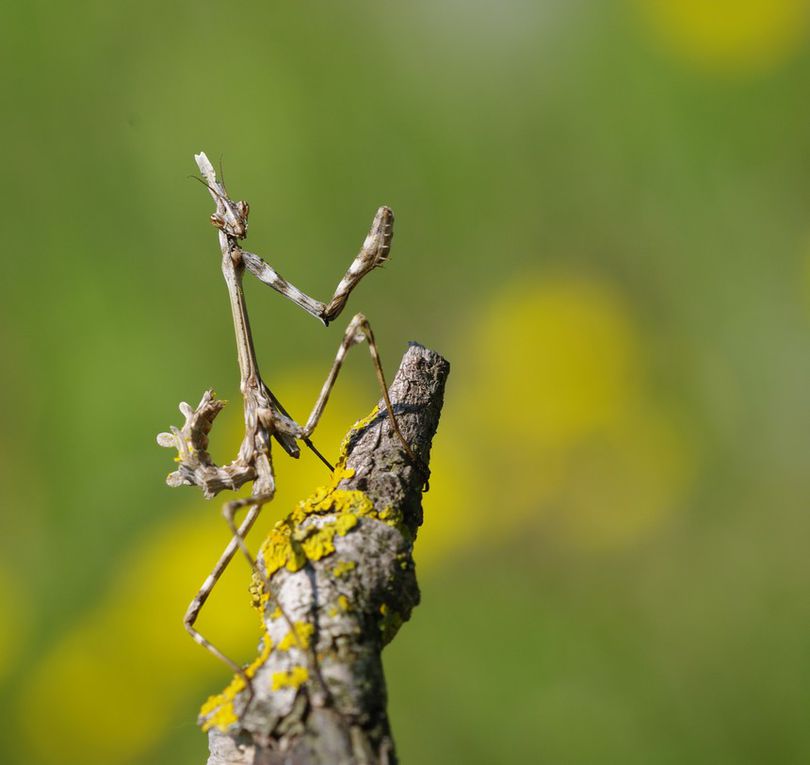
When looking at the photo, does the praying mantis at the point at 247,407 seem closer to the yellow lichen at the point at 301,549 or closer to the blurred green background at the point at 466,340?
the yellow lichen at the point at 301,549

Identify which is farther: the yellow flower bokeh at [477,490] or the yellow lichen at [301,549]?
the yellow flower bokeh at [477,490]

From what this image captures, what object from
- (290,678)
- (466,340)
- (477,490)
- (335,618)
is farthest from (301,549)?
(466,340)

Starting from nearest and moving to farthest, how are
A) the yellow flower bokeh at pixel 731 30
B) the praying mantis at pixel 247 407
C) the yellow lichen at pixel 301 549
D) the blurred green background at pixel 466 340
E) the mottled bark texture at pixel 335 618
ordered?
the mottled bark texture at pixel 335 618
the yellow lichen at pixel 301 549
the praying mantis at pixel 247 407
the blurred green background at pixel 466 340
the yellow flower bokeh at pixel 731 30

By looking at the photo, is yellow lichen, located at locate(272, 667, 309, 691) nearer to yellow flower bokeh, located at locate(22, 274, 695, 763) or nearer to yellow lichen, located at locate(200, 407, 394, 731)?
yellow lichen, located at locate(200, 407, 394, 731)

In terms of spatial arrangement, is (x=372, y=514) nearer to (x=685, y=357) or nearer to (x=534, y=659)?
(x=534, y=659)

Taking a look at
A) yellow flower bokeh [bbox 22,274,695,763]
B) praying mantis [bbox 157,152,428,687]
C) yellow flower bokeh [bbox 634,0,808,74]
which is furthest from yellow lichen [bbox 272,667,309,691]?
yellow flower bokeh [bbox 634,0,808,74]

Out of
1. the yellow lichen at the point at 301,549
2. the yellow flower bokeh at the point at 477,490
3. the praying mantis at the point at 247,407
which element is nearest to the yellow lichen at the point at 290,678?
the yellow lichen at the point at 301,549

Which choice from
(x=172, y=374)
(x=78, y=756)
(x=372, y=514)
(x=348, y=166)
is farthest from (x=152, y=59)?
(x=372, y=514)
